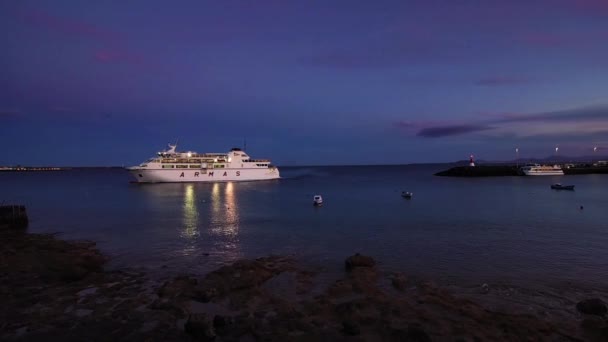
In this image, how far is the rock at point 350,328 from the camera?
31.9 ft

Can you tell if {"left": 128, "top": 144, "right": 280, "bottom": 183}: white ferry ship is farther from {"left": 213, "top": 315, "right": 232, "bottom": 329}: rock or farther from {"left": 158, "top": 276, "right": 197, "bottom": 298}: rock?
{"left": 213, "top": 315, "right": 232, "bottom": 329}: rock

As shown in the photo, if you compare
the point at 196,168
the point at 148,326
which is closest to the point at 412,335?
the point at 148,326

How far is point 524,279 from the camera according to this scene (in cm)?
1478

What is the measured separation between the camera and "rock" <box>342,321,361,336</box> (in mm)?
9719

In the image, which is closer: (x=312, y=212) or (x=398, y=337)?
(x=398, y=337)

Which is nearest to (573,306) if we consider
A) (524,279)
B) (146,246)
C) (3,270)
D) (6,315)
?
(524,279)

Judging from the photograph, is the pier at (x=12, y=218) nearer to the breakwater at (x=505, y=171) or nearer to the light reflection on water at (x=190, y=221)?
the light reflection on water at (x=190, y=221)

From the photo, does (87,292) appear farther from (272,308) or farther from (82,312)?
(272,308)

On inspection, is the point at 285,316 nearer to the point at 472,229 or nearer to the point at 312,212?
the point at 472,229

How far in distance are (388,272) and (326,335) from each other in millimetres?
7038

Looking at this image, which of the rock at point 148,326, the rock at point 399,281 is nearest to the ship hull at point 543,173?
the rock at point 399,281

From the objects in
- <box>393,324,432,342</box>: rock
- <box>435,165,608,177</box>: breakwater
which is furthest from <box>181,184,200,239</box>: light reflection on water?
<box>435,165,608,177</box>: breakwater

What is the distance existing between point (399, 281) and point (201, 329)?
8333 millimetres

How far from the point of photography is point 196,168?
87.9m
